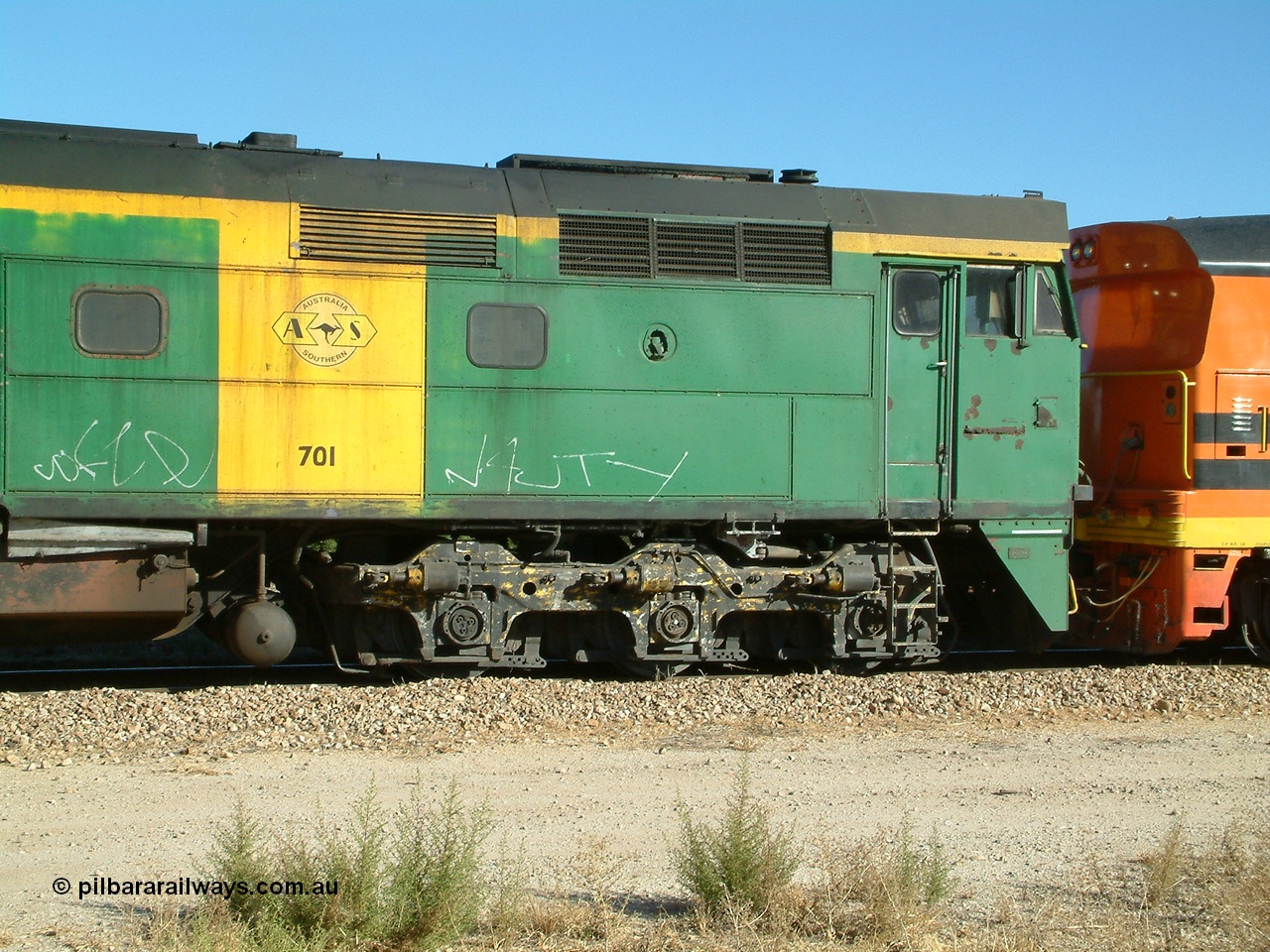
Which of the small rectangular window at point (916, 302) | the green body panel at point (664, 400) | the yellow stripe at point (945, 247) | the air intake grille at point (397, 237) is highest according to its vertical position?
the yellow stripe at point (945, 247)

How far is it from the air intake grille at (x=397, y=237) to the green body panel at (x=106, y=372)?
71cm

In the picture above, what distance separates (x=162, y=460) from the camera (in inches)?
332

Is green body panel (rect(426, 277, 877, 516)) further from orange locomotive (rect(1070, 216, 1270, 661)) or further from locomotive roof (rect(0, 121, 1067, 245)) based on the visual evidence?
orange locomotive (rect(1070, 216, 1270, 661))

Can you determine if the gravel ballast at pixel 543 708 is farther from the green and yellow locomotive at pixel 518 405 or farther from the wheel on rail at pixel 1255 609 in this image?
the wheel on rail at pixel 1255 609

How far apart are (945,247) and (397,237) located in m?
4.21

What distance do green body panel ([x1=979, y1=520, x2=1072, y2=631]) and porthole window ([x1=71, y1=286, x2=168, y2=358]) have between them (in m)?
6.31

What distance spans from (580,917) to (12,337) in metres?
5.82

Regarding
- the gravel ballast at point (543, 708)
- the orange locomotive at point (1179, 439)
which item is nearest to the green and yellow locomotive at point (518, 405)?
the gravel ballast at point (543, 708)

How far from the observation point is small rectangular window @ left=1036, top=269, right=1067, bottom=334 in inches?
397

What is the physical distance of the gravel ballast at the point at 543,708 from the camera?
767 centimetres

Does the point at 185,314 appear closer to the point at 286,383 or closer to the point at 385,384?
the point at 286,383

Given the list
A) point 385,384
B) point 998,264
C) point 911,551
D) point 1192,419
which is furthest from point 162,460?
point 1192,419

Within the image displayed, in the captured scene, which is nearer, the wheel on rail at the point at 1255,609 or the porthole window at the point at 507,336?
the porthole window at the point at 507,336

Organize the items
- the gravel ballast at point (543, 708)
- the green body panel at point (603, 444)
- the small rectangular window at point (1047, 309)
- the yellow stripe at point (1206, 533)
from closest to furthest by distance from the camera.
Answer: the gravel ballast at point (543, 708)
the green body panel at point (603, 444)
the small rectangular window at point (1047, 309)
the yellow stripe at point (1206, 533)
